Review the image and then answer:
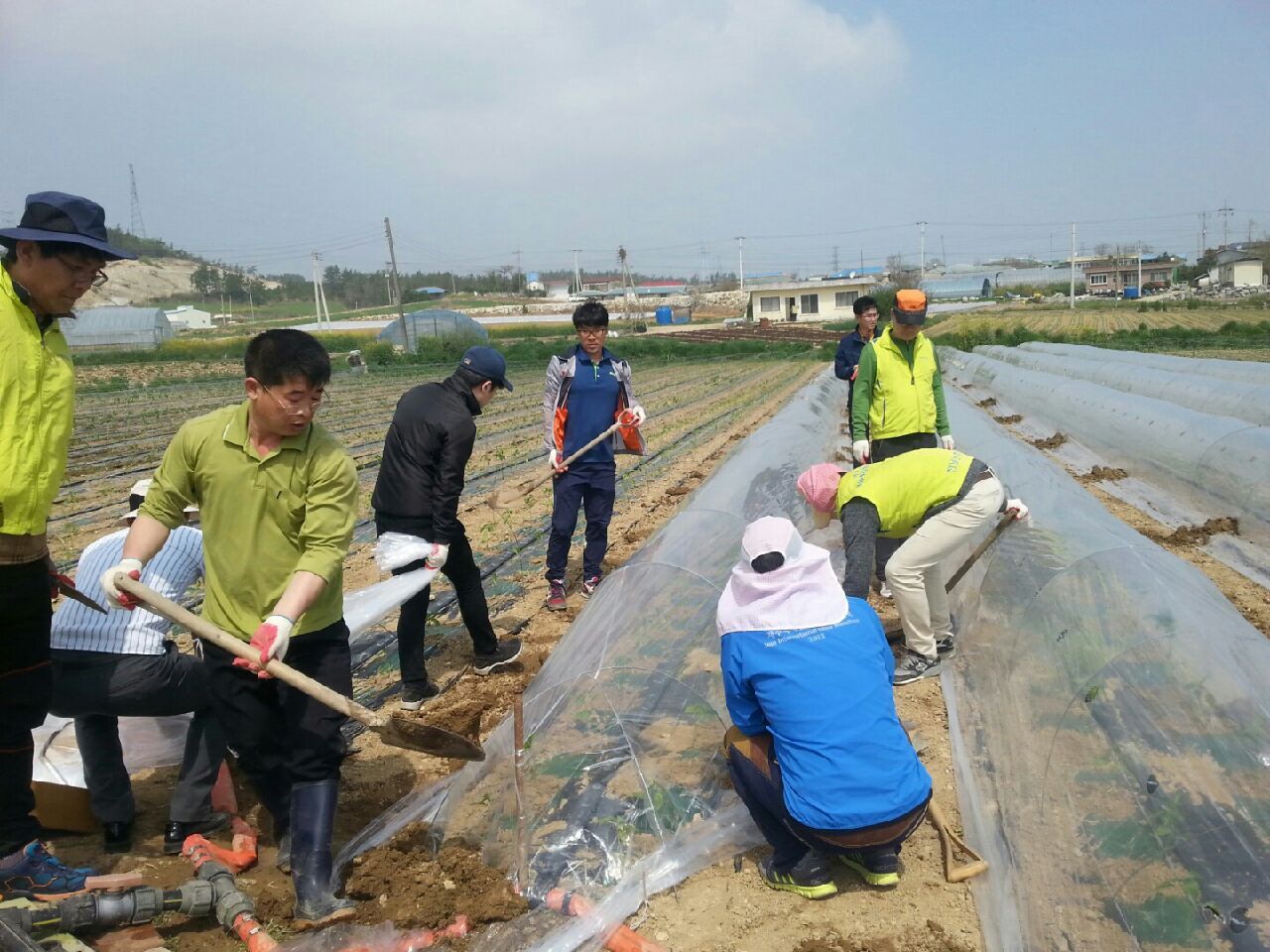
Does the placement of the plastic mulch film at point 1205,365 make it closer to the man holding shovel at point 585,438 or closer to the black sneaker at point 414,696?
the man holding shovel at point 585,438

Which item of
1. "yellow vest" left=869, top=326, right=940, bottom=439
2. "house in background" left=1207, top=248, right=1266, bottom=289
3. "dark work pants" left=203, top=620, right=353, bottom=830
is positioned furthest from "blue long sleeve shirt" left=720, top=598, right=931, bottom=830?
"house in background" left=1207, top=248, right=1266, bottom=289

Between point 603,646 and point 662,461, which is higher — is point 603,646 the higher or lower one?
the higher one

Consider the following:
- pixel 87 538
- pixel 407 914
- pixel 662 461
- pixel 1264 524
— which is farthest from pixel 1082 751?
pixel 662 461

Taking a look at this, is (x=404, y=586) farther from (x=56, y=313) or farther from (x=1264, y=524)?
(x=1264, y=524)

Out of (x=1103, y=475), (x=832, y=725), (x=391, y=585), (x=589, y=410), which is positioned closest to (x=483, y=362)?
(x=391, y=585)

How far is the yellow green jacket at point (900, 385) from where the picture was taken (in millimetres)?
5305

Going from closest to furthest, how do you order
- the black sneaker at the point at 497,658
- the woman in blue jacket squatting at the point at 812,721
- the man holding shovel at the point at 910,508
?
the woman in blue jacket squatting at the point at 812,721, the man holding shovel at the point at 910,508, the black sneaker at the point at 497,658

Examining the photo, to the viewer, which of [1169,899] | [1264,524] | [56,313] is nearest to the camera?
[1169,899]

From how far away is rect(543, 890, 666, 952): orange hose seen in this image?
2568 millimetres

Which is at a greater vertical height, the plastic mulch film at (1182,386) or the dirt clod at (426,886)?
the plastic mulch film at (1182,386)

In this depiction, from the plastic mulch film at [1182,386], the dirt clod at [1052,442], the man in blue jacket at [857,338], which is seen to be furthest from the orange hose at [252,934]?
the dirt clod at [1052,442]

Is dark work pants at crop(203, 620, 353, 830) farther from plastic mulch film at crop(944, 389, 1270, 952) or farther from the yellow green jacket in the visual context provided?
the yellow green jacket

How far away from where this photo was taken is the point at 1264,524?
6457mm

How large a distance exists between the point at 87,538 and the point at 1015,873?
7696 mm
